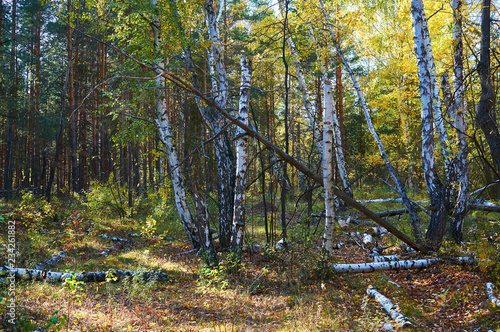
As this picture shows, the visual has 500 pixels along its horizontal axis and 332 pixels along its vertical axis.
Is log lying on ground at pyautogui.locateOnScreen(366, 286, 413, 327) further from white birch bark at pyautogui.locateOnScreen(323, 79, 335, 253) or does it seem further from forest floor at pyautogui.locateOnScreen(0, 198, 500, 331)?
white birch bark at pyautogui.locateOnScreen(323, 79, 335, 253)

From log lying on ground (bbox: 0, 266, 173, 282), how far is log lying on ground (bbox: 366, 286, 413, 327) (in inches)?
147

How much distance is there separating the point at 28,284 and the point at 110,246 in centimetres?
311

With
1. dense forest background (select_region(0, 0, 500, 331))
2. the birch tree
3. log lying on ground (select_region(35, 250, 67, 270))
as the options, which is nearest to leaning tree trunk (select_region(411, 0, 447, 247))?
dense forest background (select_region(0, 0, 500, 331))

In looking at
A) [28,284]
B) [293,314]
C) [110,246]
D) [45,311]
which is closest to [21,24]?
[110,246]

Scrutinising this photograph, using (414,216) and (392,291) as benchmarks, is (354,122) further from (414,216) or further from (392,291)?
(392,291)

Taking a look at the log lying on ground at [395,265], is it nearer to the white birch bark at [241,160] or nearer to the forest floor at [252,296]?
the forest floor at [252,296]

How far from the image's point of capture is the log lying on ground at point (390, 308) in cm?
390

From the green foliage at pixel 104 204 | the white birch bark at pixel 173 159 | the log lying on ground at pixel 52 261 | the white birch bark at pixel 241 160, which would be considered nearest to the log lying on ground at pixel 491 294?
the white birch bark at pixel 241 160

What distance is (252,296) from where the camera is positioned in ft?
17.2

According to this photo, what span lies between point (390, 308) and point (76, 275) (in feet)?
16.8

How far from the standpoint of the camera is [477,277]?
16.6 ft

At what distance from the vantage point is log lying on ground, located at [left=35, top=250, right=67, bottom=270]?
234 inches

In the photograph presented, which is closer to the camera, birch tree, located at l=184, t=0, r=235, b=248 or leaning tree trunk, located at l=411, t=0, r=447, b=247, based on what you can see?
leaning tree trunk, located at l=411, t=0, r=447, b=247

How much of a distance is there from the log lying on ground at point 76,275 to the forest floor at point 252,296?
5.0 inches
